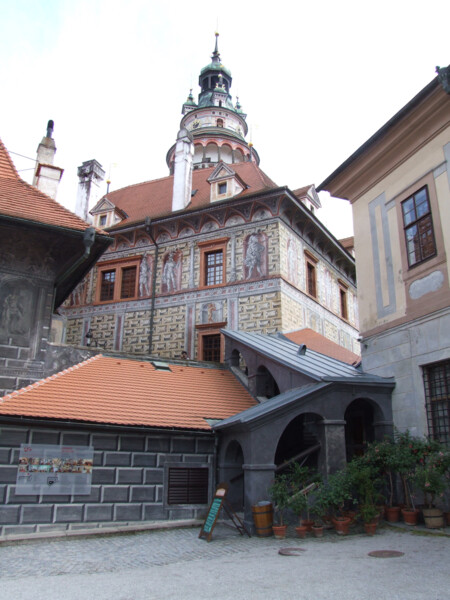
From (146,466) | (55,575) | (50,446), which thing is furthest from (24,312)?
(55,575)

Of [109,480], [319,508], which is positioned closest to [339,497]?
[319,508]

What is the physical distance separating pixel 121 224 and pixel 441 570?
738 inches

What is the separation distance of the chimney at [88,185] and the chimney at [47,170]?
809 centimetres

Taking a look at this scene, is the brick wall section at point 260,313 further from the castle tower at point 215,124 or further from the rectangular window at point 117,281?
the castle tower at point 215,124

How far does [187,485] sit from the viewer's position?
10.3 metres

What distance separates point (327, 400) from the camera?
9.87m

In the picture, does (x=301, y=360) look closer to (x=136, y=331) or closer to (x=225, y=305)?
(x=225, y=305)

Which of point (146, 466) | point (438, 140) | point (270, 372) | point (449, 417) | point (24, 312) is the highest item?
point (438, 140)

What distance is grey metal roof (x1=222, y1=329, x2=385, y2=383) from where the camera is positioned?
1038 centimetres

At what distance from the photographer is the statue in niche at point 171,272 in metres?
20.6

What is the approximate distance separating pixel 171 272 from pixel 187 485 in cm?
1163

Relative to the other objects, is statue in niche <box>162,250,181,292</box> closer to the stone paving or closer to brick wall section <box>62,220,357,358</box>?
brick wall section <box>62,220,357,358</box>

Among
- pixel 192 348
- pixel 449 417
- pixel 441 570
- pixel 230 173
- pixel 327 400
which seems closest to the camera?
pixel 441 570

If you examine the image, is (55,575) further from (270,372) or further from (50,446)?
(270,372)
